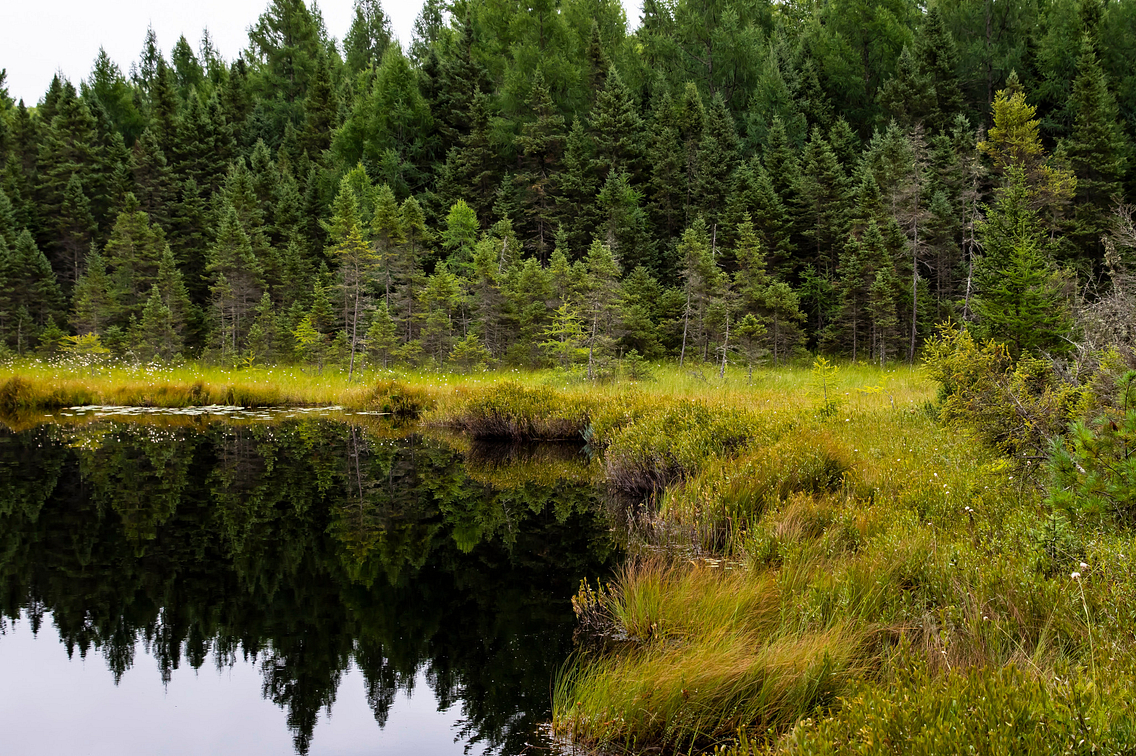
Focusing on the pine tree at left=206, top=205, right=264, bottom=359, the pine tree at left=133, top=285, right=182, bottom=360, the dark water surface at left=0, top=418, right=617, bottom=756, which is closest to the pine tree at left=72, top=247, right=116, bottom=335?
the pine tree at left=133, top=285, right=182, bottom=360

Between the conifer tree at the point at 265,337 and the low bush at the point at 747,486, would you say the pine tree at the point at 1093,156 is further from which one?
the conifer tree at the point at 265,337

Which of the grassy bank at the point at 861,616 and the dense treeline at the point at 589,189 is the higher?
the dense treeline at the point at 589,189

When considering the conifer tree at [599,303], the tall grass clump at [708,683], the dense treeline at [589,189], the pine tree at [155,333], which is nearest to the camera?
the tall grass clump at [708,683]

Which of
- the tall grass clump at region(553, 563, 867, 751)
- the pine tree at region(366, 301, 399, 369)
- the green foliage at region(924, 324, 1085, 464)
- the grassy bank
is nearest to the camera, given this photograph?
the grassy bank

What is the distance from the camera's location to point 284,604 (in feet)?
25.1

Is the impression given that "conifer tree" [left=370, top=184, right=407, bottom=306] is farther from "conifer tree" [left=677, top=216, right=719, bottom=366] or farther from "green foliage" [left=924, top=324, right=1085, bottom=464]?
"green foliage" [left=924, top=324, right=1085, bottom=464]

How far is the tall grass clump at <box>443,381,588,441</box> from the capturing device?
1853 centimetres

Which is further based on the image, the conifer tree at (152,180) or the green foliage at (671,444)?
the conifer tree at (152,180)

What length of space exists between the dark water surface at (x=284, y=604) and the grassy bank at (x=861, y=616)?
0.81 metres

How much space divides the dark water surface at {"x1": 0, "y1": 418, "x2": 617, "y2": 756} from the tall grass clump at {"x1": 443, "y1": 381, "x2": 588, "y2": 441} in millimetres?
3889

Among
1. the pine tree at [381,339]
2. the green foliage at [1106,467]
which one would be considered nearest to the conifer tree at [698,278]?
the pine tree at [381,339]

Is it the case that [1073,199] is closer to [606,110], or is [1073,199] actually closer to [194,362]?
[606,110]

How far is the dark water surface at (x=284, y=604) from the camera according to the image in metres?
5.53

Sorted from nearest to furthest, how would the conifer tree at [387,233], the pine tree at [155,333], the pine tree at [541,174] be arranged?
the conifer tree at [387,233], the pine tree at [155,333], the pine tree at [541,174]
